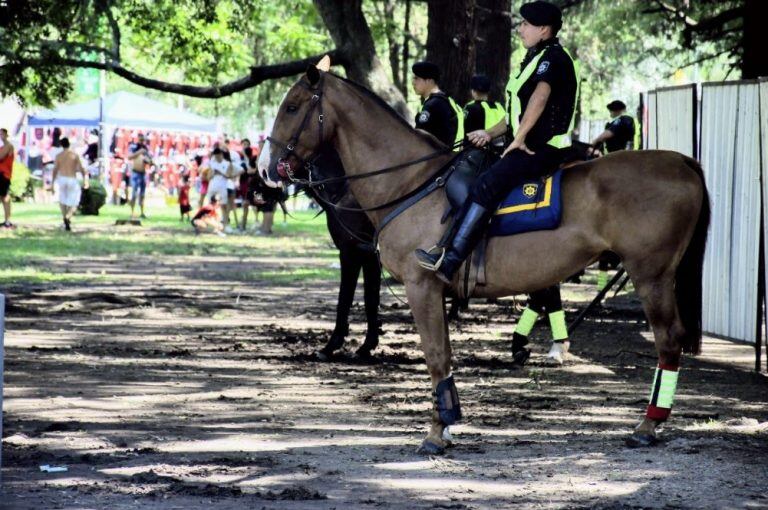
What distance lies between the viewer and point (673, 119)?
48.4 feet

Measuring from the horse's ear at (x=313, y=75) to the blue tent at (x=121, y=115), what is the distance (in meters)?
42.3

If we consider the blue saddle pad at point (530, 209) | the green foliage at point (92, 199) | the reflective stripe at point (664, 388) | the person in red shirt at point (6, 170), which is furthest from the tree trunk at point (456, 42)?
the green foliage at point (92, 199)

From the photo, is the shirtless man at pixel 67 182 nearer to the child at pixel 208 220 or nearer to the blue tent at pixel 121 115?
the child at pixel 208 220

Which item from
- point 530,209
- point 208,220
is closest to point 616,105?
point 530,209

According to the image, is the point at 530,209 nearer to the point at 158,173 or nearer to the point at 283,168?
the point at 283,168

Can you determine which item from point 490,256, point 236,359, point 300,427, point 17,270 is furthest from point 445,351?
point 17,270

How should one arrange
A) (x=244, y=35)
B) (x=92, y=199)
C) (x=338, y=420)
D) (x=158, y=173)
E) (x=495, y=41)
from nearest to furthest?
(x=338, y=420)
(x=495, y=41)
(x=244, y=35)
(x=92, y=199)
(x=158, y=173)

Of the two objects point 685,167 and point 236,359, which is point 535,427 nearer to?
point 685,167

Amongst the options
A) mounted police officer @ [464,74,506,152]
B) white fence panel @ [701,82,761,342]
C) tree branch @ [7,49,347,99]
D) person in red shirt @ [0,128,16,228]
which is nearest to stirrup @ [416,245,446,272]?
white fence panel @ [701,82,761,342]

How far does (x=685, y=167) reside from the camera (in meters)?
8.88

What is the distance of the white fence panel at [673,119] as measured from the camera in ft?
46.1

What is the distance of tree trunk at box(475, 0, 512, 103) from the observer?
22.7m

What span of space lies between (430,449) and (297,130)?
2443 mm

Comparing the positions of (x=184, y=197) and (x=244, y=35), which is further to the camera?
(x=184, y=197)
